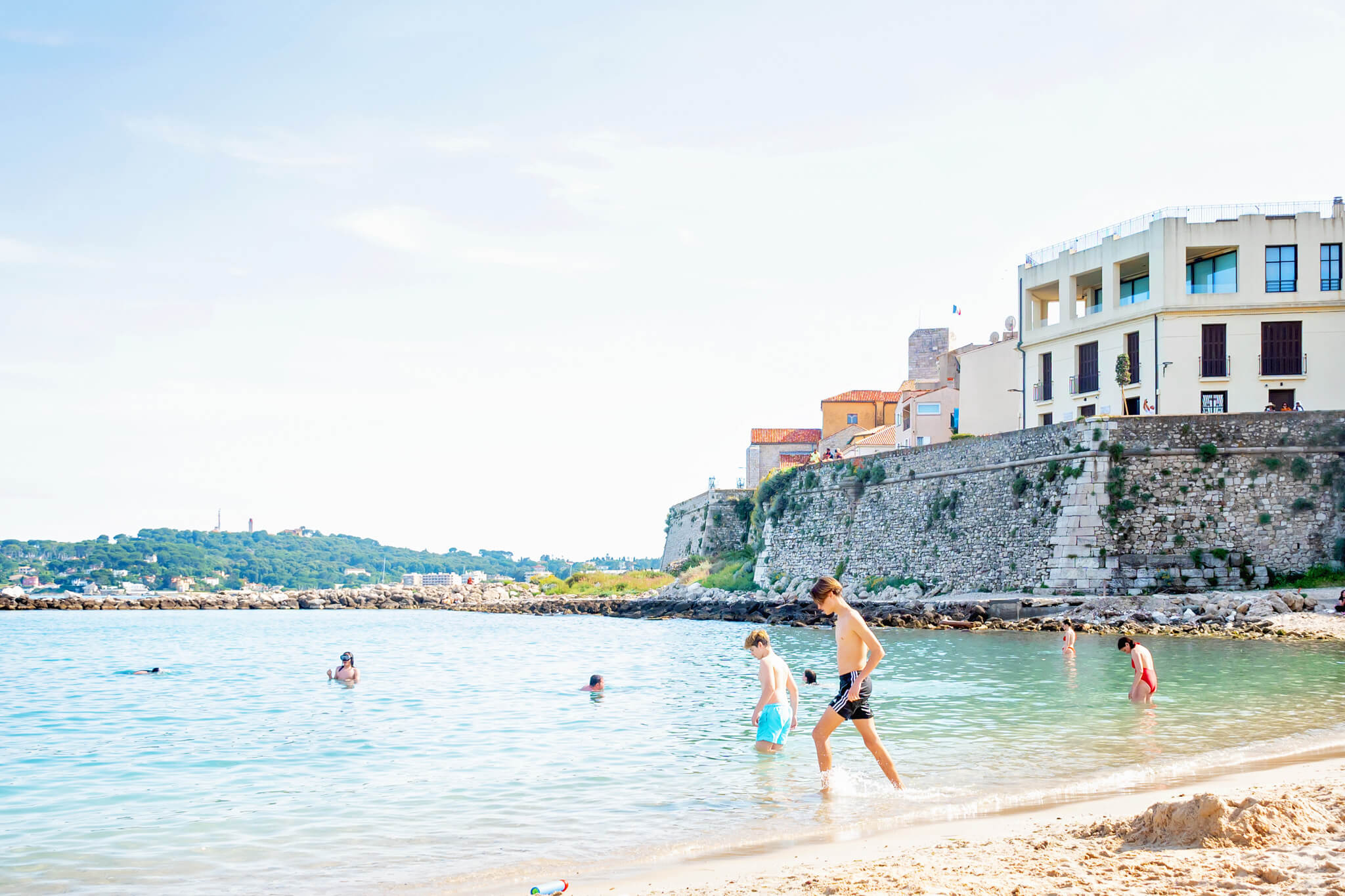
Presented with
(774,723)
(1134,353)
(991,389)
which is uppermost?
(991,389)

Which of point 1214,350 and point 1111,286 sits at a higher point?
point 1111,286

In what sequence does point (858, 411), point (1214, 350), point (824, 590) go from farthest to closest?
point (858, 411) < point (1214, 350) < point (824, 590)

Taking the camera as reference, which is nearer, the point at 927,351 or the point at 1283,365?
the point at 1283,365

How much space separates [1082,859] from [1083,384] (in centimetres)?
3338

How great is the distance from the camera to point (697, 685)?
18906 millimetres

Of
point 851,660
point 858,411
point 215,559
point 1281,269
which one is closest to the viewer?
point 851,660

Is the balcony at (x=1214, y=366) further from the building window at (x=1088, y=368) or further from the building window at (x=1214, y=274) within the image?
the building window at (x=1088, y=368)

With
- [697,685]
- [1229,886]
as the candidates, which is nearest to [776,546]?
[697,685]

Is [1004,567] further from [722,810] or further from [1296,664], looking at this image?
[722,810]

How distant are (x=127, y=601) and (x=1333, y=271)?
7252cm

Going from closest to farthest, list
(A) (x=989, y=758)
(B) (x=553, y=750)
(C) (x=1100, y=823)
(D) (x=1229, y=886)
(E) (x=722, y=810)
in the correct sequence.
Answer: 1. (D) (x=1229, y=886)
2. (C) (x=1100, y=823)
3. (E) (x=722, y=810)
4. (A) (x=989, y=758)
5. (B) (x=553, y=750)

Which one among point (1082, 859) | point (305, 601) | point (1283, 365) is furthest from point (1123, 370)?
point (305, 601)

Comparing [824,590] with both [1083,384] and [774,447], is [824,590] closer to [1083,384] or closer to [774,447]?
[1083,384]

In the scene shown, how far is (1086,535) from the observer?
28984mm
